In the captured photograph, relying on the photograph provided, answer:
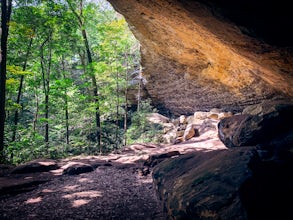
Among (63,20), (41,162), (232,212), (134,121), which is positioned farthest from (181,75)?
(232,212)

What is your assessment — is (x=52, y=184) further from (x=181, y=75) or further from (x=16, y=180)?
(x=181, y=75)

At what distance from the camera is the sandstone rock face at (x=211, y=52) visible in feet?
12.3

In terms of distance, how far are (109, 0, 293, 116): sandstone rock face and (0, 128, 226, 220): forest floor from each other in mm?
4202

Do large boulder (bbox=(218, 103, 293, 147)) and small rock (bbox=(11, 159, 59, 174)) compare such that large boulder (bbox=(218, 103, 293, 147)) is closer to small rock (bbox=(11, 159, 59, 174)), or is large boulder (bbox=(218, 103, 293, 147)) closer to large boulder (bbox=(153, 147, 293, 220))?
large boulder (bbox=(153, 147, 293, 220))

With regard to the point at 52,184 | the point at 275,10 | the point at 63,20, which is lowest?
the point at 52,184

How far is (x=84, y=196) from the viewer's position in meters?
4.70

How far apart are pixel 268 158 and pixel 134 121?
13513 millimetres

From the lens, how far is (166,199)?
130 inches

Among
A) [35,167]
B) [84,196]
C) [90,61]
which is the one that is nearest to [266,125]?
[84,196]

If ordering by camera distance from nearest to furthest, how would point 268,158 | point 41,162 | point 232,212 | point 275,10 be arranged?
point 232,212 < point 275,10 < point 268,158 < point 41,162

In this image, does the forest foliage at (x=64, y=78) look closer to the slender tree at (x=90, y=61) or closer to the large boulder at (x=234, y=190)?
the slender tree at (x=90, y=61)

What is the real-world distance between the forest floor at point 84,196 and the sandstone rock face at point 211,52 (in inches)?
165

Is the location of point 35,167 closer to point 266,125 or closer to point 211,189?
point 211,189

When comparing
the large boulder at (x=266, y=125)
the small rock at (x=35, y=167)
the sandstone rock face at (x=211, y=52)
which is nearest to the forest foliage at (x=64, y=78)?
the sandstone rock face at (x=211, y=52)
